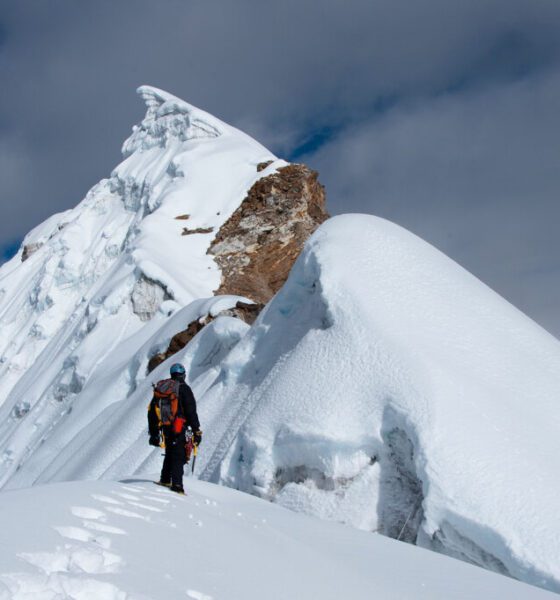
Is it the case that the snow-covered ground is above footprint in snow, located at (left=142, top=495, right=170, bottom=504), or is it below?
above

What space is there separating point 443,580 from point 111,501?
2.72 meters

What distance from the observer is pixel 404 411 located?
855 cm

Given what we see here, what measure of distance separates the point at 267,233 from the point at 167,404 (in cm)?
2548

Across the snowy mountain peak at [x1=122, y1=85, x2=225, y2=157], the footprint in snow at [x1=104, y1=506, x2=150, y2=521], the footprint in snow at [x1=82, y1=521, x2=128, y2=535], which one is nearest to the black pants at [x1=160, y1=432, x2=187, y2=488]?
the footprint in snow at [x1=104, y1=506, x2=150, y2=521]

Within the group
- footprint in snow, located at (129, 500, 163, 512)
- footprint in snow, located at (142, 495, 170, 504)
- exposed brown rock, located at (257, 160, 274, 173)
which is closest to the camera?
footprint in snow, located at (129, 500, 163, 512)

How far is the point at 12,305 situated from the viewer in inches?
1624

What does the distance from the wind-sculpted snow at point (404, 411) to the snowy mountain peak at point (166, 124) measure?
1192 inches

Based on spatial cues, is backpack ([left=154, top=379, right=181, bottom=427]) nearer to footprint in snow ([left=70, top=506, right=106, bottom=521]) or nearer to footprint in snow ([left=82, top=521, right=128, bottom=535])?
footprint in snow ([left=70, top=506, right=106, bottom=521])

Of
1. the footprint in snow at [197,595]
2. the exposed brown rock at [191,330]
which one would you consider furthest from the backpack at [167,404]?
the exposed brown rock at [191,330]

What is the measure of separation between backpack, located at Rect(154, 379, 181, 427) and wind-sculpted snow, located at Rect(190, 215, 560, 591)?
6.72ft

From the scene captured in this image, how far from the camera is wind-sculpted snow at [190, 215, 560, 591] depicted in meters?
7.64

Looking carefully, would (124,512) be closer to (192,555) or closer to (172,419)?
(192,555)

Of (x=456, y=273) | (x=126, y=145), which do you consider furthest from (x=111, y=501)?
(x=126, y=145)

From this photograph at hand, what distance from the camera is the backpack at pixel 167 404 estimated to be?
7.68 meters
